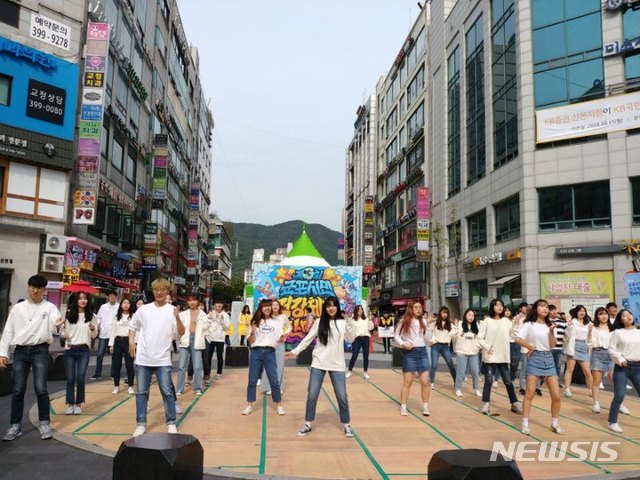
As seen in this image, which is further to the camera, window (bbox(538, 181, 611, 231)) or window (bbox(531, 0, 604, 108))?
window (bbox(531, 0, 604, 108))

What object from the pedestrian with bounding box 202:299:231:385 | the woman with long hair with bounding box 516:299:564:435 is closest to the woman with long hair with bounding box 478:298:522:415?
the woman with long hair with bounding box 516:299:564:435

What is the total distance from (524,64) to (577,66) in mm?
2520

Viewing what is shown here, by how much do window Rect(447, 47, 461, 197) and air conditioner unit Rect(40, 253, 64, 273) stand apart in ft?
81.8

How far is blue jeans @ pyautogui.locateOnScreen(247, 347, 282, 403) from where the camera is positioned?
861cm

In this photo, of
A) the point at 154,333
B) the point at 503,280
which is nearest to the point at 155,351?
the point at 154,333

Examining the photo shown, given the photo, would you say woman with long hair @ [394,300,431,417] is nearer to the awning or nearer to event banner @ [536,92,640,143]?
the awning

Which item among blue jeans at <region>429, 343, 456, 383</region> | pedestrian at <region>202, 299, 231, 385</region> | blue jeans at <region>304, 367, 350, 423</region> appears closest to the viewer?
blue jeans at <region>304, 367, 350, 423</region>

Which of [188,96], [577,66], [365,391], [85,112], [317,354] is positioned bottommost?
[365,391]

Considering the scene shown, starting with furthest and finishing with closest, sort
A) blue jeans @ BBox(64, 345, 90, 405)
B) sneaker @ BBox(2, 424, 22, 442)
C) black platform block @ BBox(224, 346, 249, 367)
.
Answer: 1. black platform block @ BBox(224, 346, 249, 367)
2. blue jeans @ BBox(64, 345, 90, 405)
3. sneaker @ BBox(2, 424, 22, 442)

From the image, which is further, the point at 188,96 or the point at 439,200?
the point at 188,96

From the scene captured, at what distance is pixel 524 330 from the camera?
25.8 feet

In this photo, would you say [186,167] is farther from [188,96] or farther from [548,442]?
[548,442]

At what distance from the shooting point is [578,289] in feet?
81.8

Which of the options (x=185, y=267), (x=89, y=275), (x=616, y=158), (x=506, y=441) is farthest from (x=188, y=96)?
(x=506, y=441)
